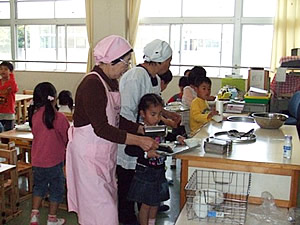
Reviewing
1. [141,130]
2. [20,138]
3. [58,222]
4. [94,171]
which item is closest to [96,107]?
[94,171]

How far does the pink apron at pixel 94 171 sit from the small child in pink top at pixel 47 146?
0.74m

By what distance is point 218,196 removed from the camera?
1711mm

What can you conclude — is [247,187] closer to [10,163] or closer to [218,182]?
[218,182]

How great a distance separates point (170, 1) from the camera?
658cm

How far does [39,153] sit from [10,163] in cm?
36

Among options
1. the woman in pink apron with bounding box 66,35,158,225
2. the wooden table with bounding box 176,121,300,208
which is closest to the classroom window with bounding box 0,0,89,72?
the woman in pink apron with bounding box 66,35,158,225

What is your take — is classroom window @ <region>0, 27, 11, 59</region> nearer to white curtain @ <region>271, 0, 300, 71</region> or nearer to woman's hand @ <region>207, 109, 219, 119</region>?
white curtain @ <region>271, 0, 300, 71</region>

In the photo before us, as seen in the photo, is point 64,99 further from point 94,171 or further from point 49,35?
point 49,35

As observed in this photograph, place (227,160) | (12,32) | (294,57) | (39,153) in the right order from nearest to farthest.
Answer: (227,160), (39,153), (294,57), (12,32)

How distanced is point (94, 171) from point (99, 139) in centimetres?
17

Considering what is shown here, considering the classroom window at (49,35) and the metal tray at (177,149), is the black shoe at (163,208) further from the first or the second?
the classroom window at (49,35)

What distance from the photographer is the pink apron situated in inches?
73.2

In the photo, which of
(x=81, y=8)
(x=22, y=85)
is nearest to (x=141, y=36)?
(x=81, y=8)

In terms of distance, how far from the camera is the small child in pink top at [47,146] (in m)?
2.61
